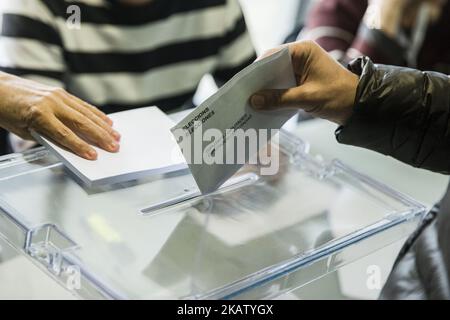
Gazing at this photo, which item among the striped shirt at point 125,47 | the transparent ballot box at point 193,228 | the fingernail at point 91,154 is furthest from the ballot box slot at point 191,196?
the striped shirt at point 125,47

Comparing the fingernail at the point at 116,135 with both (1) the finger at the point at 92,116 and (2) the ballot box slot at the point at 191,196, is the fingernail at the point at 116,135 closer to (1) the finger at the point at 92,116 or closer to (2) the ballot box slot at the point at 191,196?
(1) the finger at the point at 92,116

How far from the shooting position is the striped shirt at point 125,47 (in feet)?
4.03

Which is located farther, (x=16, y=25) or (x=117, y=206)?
(x=16, y=25)

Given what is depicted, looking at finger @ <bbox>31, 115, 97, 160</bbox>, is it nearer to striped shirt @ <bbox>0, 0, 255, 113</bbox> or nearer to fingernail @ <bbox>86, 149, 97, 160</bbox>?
fingernail @ <bbox>86, 149, 97, 160</bbox>

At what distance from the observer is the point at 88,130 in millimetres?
922

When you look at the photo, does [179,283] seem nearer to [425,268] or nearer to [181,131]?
[181,131]

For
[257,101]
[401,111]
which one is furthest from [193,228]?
[401,111]

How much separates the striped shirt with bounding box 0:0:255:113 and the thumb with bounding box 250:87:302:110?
21.8 inches

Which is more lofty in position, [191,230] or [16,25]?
[16,25]

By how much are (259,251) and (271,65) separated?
0.23m

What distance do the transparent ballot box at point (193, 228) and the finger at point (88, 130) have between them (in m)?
0.06

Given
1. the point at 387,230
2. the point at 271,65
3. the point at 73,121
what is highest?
the point at 271,65

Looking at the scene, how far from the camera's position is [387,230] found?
90cm

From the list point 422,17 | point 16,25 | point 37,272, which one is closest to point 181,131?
point 37,272
